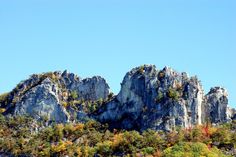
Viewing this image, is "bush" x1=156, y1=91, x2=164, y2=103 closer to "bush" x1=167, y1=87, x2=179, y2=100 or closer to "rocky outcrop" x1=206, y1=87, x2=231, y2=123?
"bush" x1=167, y1=87, x2=179, y2=100

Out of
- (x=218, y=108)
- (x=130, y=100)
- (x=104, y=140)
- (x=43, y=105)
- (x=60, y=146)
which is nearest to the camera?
(x=60, y=146)

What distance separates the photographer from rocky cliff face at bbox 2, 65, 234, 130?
149 m

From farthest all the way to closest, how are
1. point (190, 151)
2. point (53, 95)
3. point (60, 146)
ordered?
point (53, 95) < point (60, 146) < point (190, 151)

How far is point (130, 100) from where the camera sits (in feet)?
510

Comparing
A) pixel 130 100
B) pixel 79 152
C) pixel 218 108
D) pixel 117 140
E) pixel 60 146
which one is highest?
pixel 130 100

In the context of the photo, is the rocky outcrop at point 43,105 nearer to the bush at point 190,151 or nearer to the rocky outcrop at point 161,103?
the rocky outcrop at point 161,103

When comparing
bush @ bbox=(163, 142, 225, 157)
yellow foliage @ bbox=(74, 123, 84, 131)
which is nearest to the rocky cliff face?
yellow foliage @ bbox=(74, 123, 84, 131)

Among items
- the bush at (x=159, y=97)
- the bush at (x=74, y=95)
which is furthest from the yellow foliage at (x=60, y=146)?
the bush at (x=159, y=97)

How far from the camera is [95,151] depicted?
13912 cm

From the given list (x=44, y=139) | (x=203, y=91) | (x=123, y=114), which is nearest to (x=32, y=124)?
(x=44, y=139)

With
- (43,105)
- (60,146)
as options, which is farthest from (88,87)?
(60,146)

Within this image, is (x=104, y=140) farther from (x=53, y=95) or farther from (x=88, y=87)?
(x=88, y=87)

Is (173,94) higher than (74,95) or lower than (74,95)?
lower

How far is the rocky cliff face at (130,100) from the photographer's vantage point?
149 m
